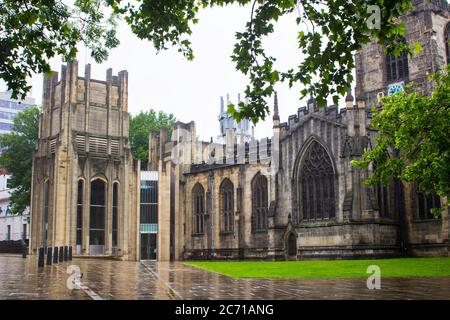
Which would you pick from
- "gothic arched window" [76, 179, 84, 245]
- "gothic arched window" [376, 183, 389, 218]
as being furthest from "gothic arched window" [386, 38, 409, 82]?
"gothic arched window" [76, 179, 84, 245]

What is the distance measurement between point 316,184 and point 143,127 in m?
37.4

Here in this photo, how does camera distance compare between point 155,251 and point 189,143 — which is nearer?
point 155,251

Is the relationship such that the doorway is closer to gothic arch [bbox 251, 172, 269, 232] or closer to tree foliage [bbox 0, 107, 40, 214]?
gothic arch [bbox 251, 172, 269, 232]

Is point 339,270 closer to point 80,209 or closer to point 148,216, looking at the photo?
point 148,216

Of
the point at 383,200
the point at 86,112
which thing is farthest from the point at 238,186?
the point at 86,112

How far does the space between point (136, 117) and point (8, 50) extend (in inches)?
2475

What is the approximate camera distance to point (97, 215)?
4906 cm

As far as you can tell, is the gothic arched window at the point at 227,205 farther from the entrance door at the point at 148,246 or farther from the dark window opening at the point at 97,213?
the dark window opening at the point at 97,213

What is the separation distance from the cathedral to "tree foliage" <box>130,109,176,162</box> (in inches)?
437

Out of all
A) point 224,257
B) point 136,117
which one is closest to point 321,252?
point 224,257

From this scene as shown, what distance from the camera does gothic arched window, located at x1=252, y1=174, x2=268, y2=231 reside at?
153ft

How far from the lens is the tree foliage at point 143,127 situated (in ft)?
227

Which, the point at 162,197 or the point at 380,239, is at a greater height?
the point at 162,197
